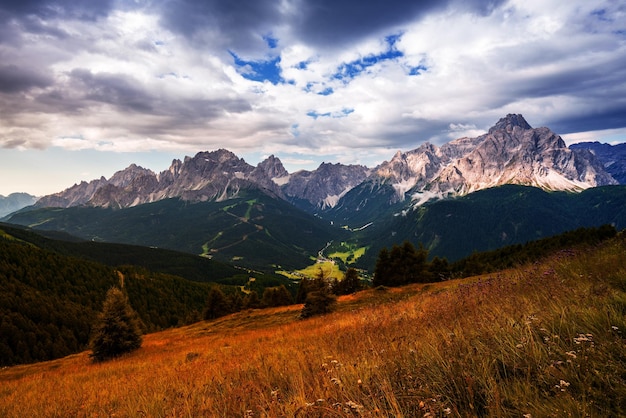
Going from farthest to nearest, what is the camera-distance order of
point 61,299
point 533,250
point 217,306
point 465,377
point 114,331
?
point 61,299 → point 533,250 → point 217,306 → point 114,331 → point 465,377

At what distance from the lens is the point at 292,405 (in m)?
4.14

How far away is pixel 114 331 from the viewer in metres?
24.9

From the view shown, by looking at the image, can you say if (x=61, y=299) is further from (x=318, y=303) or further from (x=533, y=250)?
(x=533, y=250)

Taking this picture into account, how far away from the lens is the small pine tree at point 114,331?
24.6m

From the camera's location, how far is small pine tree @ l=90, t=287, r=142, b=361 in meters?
24.6

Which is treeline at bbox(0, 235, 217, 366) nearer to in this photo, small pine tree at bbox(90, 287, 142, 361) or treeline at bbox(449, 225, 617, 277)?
small pine tree at bbox(90, 287, 142, 361)

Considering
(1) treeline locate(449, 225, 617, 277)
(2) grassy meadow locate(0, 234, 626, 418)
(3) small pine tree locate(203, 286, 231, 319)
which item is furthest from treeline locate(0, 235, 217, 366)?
(2) grassy meadow locate(0, 234, 626, 418)

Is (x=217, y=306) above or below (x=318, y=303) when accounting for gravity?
below

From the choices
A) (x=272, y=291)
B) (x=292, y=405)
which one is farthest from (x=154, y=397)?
(x=272, y=291)

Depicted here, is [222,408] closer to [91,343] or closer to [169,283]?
[91,343]

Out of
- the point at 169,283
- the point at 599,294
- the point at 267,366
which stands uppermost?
the point at 599,294

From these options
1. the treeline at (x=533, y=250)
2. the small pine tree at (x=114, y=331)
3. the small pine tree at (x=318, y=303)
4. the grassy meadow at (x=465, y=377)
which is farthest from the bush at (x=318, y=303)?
the grassy meadow at (x=465, y=377)

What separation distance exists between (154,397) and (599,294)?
8.98m

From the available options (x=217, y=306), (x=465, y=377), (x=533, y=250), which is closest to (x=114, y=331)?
(x=465, y=377)
